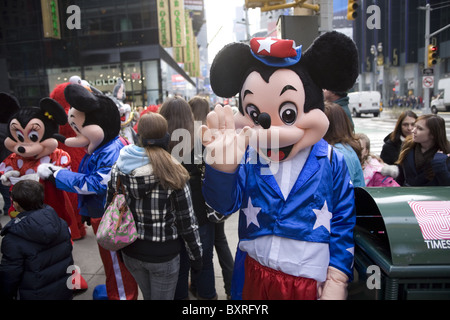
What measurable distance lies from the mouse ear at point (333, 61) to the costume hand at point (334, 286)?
3.26ft

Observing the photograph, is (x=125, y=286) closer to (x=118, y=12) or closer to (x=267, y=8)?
(x=267, y=8)

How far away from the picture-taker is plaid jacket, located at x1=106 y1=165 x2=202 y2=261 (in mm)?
2249

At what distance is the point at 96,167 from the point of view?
9.69 feet

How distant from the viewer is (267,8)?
692 cm

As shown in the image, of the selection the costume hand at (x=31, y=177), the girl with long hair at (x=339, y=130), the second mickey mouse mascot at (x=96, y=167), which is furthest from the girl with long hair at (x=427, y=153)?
the costume hand at (x=31, y=177)

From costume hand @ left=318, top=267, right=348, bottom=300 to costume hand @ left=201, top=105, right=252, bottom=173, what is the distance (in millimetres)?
755

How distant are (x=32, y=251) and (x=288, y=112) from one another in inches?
88.9

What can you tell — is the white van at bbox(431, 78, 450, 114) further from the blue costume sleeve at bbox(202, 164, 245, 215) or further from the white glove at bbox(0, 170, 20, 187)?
the blue costume sleeve at bbox(202, 164, 245, 215)

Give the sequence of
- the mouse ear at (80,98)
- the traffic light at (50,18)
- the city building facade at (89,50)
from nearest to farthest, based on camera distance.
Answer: the mouse ear at (80,98) < the traffic light at (50,18) < the city building facade at (89,50)

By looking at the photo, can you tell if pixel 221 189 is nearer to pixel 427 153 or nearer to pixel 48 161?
pixel 427 153

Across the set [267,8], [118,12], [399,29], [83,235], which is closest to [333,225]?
[83,235]

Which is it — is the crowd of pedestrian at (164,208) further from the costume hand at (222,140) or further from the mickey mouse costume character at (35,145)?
the mickey mouse costume character at (35,145)

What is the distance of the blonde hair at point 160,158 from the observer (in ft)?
7.32

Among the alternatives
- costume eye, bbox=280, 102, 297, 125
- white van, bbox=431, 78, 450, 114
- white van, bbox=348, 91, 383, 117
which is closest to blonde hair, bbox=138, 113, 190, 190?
costume eye, bbox=280, 102, 297, 125
